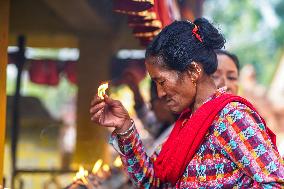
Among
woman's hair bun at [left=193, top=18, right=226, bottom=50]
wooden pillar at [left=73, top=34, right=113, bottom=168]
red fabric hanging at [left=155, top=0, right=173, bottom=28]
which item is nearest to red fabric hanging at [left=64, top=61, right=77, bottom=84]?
wooden pillar at [left=73, top=34, right=113, bottom=168]

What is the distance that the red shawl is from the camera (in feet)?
11.0

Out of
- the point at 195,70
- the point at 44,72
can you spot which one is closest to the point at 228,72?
the point at 195,70

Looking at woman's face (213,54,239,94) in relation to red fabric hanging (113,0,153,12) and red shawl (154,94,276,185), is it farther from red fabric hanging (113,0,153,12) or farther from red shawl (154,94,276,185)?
red shawl (154,94,276,185)

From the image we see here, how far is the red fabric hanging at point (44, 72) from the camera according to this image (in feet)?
37.4

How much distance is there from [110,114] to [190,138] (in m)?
0.45

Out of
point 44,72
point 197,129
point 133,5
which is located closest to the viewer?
point 197,129

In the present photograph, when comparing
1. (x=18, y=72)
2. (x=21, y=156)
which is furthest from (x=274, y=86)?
(x=18, y=72)

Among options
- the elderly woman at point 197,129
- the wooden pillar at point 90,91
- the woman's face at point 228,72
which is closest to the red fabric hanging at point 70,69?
the wooden pillar at point 90,91

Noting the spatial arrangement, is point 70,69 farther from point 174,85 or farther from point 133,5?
point 174,85

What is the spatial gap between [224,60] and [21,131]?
4824mm

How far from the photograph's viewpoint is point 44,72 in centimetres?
1145

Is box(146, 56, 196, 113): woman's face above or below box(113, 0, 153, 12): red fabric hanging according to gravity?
below

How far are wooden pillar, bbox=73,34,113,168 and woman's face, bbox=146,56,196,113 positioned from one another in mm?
5988

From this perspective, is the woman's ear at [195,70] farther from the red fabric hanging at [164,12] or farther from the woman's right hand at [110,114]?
the red fabric hanging at [164,12]
